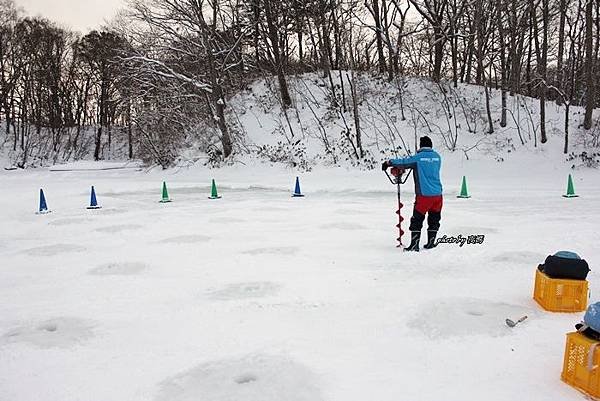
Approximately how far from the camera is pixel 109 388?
3.23 metres

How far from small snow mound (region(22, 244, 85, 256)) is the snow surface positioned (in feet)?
0.12

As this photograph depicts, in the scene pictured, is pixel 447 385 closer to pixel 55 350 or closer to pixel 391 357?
pixel 391 357

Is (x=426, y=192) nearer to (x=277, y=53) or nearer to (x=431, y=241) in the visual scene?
(x=431, y=241)

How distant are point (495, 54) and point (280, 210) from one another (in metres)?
19.9

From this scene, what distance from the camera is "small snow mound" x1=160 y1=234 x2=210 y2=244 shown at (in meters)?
7.92

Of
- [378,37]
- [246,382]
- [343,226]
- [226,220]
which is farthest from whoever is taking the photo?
[378,37]

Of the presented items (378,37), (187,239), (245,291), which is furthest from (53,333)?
(378,37)

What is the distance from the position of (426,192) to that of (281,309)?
10.5ft

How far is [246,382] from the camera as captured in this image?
129 inches

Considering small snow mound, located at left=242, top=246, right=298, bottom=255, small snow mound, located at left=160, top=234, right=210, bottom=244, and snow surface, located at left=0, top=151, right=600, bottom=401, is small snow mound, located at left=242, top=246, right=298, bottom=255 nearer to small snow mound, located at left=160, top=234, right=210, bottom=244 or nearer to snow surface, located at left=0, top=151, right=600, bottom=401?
snow surface, located at left=0, top=151, right=600, bottom=401

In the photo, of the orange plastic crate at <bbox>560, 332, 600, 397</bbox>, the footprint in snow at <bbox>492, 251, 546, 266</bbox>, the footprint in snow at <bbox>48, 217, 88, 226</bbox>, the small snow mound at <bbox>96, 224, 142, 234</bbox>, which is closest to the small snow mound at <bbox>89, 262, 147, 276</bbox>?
the small snow mound at <bbox>96, 224, 142, 234</bbox>

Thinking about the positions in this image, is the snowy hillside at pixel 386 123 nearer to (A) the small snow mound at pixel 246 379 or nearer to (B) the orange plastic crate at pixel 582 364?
(B) the orange plastic crate at pixel 582 364

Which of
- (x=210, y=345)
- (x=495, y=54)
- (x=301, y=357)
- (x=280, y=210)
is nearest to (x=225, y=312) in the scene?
(x=210, y=345)

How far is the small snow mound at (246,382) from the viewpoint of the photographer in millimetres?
3104
